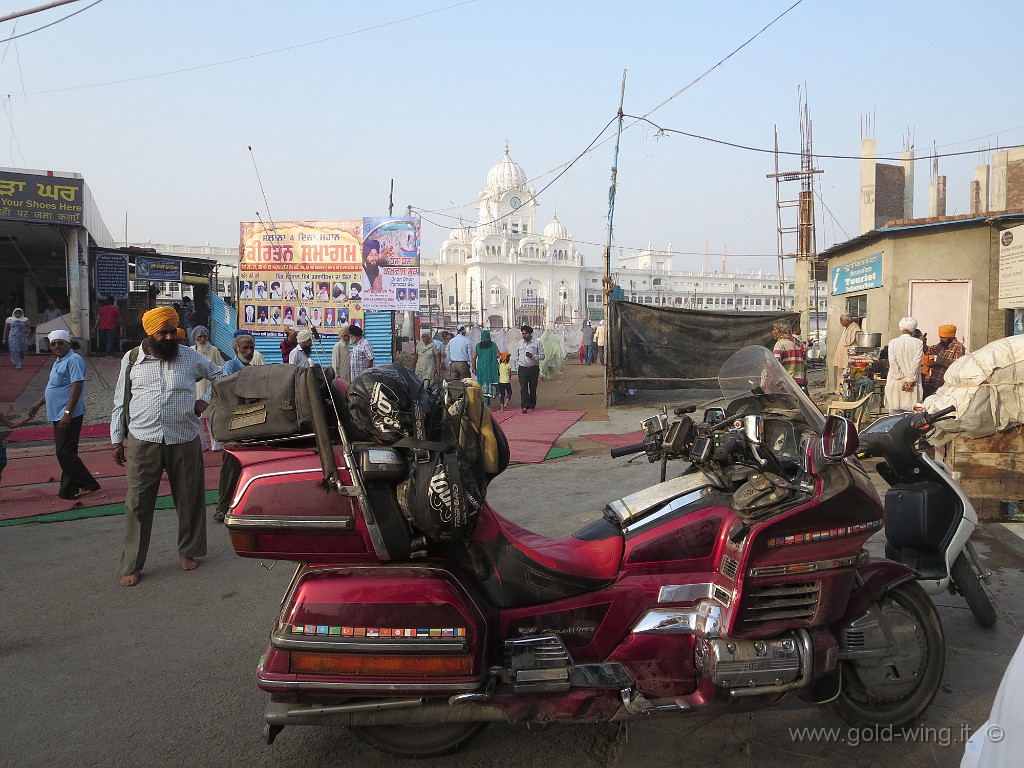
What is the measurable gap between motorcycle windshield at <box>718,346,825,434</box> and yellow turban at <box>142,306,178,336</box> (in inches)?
140

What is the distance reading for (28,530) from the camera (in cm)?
611

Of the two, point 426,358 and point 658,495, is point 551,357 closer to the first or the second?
point 426,358

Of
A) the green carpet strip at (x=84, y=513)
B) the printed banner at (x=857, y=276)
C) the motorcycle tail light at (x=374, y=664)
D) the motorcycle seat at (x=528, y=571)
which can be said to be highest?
the printed banner at (x=857, y=276)

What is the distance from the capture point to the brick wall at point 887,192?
24.7 m

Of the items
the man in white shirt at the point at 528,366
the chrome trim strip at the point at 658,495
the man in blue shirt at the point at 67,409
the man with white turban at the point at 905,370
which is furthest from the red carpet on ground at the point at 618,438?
the chrome trim strip at the point at 658,495

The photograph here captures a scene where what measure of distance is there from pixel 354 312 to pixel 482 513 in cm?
1784

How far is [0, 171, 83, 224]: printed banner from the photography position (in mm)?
17859

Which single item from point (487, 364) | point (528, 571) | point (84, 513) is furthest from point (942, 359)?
point (84, 513)

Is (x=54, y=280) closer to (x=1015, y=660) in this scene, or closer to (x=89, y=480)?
(x=89, y=480)

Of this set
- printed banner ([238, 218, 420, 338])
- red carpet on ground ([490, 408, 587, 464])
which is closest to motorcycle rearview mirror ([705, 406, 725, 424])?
red carpet on ground ([490, 408, 587, 464])

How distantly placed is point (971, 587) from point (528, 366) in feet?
34.8

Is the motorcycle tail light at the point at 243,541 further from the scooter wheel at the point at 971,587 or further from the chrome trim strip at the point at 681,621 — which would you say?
the scooter wheel at the point at 971,587

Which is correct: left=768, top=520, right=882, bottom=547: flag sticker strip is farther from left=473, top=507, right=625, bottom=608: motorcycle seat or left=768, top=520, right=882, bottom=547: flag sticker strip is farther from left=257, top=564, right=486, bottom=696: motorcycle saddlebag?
left=257, top=564, right=486, bottom=696: motorcycle saddlebag

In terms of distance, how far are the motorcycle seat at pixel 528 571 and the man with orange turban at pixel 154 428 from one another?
9.46ft
